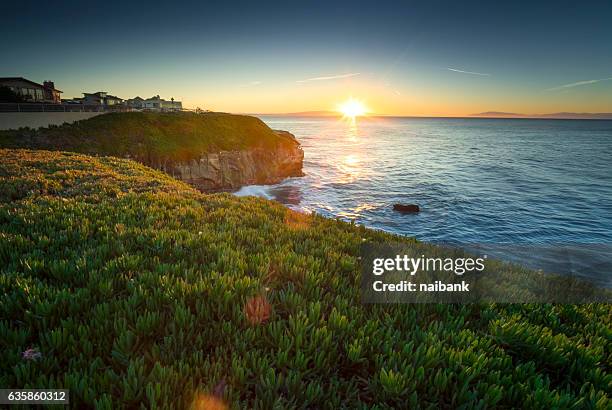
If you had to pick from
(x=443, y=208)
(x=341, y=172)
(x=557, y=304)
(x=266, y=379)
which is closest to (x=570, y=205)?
(x=443, y=208)

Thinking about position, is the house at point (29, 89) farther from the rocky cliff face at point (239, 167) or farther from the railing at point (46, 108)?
the rocky cliff face at point (239, 167)

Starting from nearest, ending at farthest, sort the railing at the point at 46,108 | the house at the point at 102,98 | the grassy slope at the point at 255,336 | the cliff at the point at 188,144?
the grassy slope at the point at 255,336 < the railing at the point at 46,108 < the cliff at the point at 188,144 < the house at the point at 102,98

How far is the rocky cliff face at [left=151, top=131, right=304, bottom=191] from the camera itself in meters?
42.2

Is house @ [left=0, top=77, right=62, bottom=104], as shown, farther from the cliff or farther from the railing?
the cliff

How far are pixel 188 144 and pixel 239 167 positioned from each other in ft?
26.3

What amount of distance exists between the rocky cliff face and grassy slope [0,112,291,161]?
120 cm

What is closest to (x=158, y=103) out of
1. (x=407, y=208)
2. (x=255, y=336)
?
(x=407, y=208)

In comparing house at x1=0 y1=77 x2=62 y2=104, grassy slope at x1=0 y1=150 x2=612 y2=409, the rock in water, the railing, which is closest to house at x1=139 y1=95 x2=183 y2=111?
house at x1=0 y1=77 x2=62 y2=104

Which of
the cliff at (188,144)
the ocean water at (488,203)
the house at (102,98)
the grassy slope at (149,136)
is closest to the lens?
the ocean water at (488,203)

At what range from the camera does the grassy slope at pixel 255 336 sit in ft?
8.75

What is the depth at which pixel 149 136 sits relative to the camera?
43.5 m

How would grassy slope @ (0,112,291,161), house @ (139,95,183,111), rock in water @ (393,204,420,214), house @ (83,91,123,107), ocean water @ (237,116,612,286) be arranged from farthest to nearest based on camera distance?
house @ (139,95,183,111)
house @ (83,91,123,107)
rock in water @ (393,204,420,214)
grassy slope @ (0,112,291,161)
ocean water @ (237,116,612,286)

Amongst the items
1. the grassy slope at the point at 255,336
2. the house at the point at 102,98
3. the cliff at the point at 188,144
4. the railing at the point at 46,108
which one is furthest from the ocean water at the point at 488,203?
the house at the point at 102,98

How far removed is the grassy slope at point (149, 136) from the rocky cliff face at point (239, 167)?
120 cm
